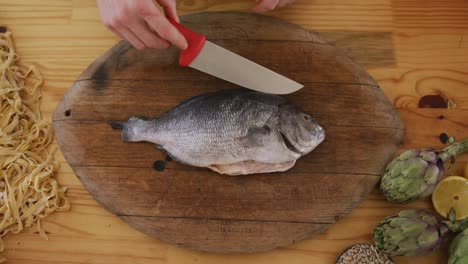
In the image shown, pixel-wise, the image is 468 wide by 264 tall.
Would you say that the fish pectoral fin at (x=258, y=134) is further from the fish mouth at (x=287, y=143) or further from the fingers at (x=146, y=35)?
the fingers at (x=146, y=35)

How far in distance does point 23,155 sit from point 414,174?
1.33m

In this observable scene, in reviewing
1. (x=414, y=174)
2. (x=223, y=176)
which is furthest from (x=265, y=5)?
(x=414, y=174)

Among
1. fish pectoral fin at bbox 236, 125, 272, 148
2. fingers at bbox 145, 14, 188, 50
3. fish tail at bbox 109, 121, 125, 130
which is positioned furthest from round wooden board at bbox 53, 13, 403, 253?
fingers at bbox 145, 14, 188, 50

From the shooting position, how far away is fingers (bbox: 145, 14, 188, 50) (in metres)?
1.28

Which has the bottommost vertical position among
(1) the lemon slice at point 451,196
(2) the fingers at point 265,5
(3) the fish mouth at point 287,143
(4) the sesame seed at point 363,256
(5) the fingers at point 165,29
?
(4) the sesame seed at point 363,256

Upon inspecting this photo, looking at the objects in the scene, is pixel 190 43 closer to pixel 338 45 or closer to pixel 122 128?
pixel 122 128

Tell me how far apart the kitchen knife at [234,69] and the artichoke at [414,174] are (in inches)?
16.4

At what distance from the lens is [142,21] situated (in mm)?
1351

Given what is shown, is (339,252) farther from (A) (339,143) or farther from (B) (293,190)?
(A) (339,143)

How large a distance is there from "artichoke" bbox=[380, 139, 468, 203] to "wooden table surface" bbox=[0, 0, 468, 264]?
4.2 inches

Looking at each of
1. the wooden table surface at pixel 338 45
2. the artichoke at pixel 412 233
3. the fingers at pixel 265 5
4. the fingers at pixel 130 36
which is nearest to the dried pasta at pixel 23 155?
the wooden table surface at pixel 338 45

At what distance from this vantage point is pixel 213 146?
149 cm

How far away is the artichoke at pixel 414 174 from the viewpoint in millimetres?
1424

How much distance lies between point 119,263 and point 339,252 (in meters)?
0.75
